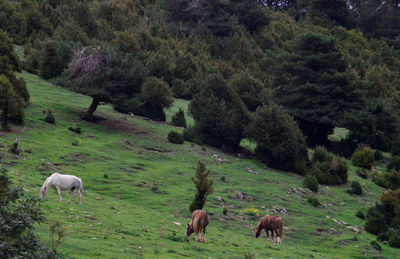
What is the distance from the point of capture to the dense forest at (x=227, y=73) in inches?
1837

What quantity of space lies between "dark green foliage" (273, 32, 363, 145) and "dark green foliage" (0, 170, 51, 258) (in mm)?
48814

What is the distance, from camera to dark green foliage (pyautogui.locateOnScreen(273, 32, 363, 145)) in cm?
6181

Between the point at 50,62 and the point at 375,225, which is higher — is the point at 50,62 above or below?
above

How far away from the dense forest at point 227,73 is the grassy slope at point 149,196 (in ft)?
6.89

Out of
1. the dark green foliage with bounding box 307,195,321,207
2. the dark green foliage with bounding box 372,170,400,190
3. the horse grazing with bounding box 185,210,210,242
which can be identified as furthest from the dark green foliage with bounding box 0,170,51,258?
the dark green foliage with bounding box 372,170,400,190

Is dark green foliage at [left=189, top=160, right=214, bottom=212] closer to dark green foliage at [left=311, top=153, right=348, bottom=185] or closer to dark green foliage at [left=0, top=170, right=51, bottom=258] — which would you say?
dark green foliage at [left=0, top=170, right=51, bottom=258]

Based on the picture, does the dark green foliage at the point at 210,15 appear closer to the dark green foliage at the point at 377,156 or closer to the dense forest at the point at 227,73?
the dense forest at the point at 227,73

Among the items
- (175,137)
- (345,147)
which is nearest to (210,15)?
(345,147)

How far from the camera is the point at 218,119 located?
49.2m

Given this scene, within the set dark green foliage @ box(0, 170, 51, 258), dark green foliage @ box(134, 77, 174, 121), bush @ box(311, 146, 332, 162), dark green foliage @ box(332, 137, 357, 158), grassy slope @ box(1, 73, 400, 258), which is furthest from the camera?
dark green foliage @ box(332, 137, 357, 158)

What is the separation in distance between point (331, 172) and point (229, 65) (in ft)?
141

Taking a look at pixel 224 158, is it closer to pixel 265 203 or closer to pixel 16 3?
pixel 265 203

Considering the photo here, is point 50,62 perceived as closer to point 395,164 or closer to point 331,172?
point 331,172

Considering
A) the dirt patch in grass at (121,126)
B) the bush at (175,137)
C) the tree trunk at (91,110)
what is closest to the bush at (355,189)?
the bush at (175,137)
